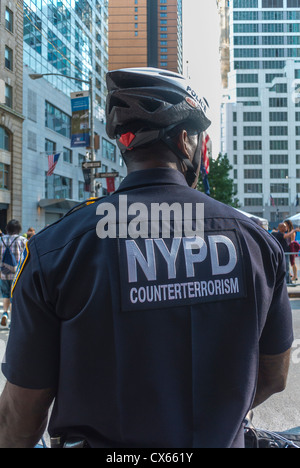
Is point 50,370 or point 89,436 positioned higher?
point 50,370

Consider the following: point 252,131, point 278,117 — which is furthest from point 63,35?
point 278,117

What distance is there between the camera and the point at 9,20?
87.0 ft

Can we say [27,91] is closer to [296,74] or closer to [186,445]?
[186,445]

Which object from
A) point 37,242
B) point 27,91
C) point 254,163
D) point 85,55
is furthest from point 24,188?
point 254,163

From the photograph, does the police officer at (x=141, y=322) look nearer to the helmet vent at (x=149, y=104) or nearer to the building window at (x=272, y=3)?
the helmet vent at (x=149, y=104)

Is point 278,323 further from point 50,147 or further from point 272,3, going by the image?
point 272,3

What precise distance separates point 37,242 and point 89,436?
51cm

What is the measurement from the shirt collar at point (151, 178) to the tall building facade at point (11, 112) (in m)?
27.3

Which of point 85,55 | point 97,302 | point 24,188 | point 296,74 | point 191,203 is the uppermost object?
point 296,74

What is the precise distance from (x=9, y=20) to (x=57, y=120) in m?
9.39

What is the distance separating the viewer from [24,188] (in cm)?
2903

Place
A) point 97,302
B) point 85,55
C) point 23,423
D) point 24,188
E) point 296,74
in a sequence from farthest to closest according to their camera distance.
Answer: point 296,74 < point 85,55 < point 24,188 < point 23,423 < point 97,302

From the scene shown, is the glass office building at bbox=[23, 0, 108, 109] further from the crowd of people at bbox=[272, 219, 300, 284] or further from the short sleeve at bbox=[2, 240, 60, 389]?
the short sleeve at bbox=[2, 240, 60, 389]

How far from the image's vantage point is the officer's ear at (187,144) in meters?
1.25
